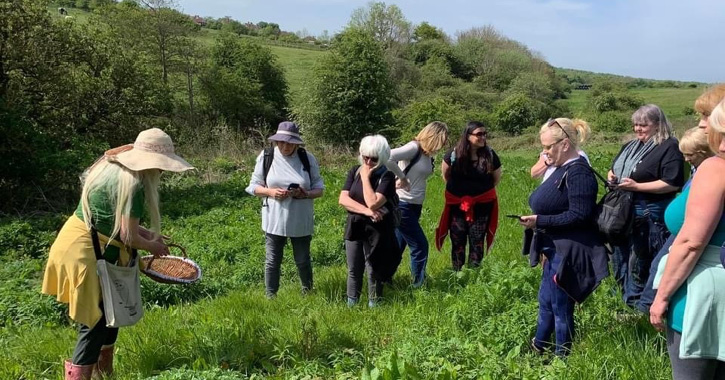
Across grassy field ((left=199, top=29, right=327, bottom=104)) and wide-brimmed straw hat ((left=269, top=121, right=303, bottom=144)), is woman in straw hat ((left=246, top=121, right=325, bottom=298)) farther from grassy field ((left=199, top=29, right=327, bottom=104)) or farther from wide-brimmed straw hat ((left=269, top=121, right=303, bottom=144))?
grassy field ((left=199, top=29, right=327, bottom=104))

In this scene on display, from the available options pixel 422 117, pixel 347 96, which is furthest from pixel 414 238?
pixel 422 117

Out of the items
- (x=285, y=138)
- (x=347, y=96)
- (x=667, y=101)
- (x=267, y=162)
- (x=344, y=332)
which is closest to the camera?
(x=344, y=332)

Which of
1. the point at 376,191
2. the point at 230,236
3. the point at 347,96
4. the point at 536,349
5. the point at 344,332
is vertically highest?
the point at 347,96

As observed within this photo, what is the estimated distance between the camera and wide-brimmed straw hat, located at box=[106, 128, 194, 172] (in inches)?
129

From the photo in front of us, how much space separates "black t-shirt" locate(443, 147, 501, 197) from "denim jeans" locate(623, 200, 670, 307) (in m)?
1.54

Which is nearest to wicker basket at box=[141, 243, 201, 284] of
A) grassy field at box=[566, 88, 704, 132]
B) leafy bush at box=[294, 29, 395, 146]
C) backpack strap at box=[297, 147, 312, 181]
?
backpack strap at box=[297, 147, 312, 181]

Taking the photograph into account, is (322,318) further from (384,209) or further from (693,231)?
(693,231)

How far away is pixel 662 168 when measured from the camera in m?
4.59

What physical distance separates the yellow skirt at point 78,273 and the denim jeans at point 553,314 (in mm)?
3030

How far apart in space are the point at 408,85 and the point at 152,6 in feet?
69.4

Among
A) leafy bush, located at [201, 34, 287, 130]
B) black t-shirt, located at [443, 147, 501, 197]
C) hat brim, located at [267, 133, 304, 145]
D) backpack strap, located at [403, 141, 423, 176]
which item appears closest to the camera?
hat brim, located at [267, 133, 304, 145]

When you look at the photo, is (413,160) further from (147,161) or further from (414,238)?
(147,161)

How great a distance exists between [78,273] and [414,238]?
11.4ft

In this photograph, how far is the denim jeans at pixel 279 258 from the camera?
5.36 meters
